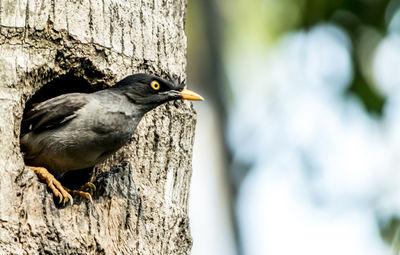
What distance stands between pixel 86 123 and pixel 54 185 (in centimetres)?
62

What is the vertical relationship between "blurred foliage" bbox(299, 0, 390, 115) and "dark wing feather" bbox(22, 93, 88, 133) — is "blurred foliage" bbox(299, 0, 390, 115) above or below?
above

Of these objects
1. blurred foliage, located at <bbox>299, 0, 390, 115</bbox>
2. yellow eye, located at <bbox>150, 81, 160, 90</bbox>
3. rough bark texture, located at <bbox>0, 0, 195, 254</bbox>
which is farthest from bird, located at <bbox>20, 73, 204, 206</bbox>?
blurred foliage, located at <bbox>299, 0, 390, 115</bbox>

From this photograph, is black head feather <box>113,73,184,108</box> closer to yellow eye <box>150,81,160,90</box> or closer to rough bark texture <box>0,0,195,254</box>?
yellow eye <box>150,81,160,90</box>

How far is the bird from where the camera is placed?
623 cm

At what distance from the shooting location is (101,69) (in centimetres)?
621

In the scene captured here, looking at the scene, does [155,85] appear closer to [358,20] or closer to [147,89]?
[147,89]

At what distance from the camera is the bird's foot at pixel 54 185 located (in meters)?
5.82

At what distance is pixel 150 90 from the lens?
251 inches

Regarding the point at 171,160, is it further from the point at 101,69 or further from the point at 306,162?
the point at 306,162

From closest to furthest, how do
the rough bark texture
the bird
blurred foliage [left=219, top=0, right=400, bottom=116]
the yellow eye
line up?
the rough bark texture < the bird < the yellow eye < blurred foliage [left=219, top=0, right=400, bottom=116]

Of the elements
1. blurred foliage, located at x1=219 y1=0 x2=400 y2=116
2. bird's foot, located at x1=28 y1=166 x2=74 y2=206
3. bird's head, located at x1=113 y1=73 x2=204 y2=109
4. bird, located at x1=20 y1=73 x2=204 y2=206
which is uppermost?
blurred foliage, located at x1=219 y1=0 x2=400 y2=116

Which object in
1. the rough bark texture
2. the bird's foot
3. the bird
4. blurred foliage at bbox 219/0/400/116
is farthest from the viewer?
blurred foliage at bbox 219/0/400/116

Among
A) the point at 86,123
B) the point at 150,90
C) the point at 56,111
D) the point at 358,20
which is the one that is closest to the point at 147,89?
the point at 150,90

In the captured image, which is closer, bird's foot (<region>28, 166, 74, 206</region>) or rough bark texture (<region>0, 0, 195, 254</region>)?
rough bark texture (<region>0, 0, 195, 254</region>)
